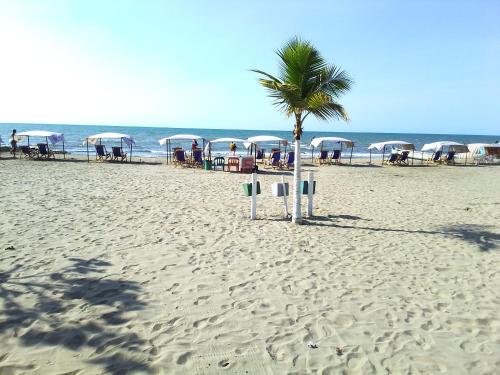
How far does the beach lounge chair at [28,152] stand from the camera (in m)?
19.2

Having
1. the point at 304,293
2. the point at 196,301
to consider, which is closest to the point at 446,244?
the point at 304,293

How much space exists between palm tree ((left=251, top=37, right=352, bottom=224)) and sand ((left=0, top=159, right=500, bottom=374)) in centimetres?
241

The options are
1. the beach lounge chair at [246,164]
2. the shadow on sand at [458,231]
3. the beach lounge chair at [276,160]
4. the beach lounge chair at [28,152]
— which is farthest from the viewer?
the beach lounge chair at [28,152]

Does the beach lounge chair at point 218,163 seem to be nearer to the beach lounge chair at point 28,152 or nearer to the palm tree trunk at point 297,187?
the palm tree trunk at point 297,187

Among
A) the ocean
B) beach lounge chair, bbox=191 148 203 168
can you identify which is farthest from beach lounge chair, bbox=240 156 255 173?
the ocean

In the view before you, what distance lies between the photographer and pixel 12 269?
14.3 ft

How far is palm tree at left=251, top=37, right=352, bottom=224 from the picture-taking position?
247 inches

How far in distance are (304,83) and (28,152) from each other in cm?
1879

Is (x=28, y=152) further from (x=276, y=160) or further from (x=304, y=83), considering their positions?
(x=304, y=83)

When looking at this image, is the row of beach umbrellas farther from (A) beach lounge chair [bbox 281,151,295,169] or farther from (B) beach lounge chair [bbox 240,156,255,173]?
(B) beach lounge chair [bbox 240,156,255,173]

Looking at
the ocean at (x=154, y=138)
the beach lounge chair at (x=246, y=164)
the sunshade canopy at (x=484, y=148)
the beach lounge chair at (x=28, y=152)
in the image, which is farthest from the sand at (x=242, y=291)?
the sunshade canopy at (x=484, y=148)

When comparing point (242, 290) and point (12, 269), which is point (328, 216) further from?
point (12, 269)

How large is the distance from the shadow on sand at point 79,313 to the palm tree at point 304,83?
4.27m

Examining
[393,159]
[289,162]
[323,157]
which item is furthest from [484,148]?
[289,162]
